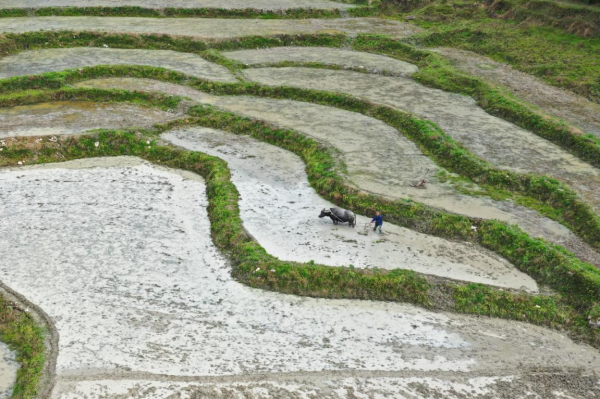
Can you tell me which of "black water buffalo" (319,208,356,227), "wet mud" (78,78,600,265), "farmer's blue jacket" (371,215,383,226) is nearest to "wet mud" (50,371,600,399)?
"wet mud" (78,78,600,265)

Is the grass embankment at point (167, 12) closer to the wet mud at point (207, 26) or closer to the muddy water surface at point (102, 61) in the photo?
the wet mud at point (207, 26)

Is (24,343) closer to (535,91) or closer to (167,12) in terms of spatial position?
(535,91)

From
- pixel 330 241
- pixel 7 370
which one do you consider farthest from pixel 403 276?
pixel 7 370

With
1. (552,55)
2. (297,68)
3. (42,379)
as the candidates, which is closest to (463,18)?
(552,55)

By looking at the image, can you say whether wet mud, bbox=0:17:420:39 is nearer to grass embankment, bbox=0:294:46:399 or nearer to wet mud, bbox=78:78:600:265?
wet mud, bbox=78:78:600:265

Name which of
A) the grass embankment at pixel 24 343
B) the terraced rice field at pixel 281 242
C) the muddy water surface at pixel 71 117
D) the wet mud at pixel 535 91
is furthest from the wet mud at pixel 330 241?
the wet mud at pixel 535 91
